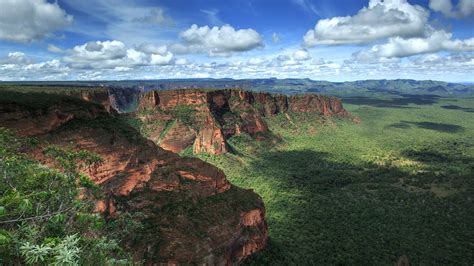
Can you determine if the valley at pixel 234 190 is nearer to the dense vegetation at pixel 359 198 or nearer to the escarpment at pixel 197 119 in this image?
the dense vegetation at pixel 359 198

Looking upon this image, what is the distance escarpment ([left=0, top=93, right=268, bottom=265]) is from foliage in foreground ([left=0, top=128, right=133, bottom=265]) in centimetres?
2707

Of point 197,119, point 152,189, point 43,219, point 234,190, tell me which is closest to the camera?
point 43,219

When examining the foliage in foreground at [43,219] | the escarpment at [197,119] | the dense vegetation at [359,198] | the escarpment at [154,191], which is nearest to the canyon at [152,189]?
the escarpment at [154,191]

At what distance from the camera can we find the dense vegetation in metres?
65.9

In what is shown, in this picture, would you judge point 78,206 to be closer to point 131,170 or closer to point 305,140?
point 131,170

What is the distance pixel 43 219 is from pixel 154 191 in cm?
3826

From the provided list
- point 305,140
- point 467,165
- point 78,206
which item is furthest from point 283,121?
point 78,206

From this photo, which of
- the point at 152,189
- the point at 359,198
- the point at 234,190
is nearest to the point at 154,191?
the point at 152,189

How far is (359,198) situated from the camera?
94.8m

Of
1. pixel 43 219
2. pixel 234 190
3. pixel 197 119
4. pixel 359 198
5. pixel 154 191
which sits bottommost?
pixel 359 198

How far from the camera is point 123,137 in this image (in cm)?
5844

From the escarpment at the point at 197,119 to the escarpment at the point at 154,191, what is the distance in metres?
68.2

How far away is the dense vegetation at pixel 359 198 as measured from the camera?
65.9 metres

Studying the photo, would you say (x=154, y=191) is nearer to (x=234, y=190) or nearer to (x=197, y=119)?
(x=234, y=190)
